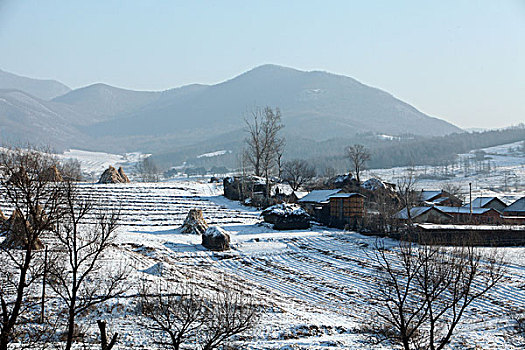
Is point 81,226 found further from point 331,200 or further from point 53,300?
point 331,200

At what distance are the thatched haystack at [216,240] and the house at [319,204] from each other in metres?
13.0

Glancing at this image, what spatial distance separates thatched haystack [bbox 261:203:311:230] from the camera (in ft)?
124

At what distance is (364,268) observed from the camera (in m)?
25.9

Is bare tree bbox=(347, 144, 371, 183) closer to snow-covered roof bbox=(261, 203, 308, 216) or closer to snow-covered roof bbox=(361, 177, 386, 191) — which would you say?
snow-covered roof bbox=(361, 177, 386, 191)

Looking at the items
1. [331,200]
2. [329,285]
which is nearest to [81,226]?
[329,285]

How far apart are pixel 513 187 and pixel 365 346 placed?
13042cm

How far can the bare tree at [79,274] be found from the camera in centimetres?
1257

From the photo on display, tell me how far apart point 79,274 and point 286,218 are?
20703 mm

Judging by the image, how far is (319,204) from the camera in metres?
47.2

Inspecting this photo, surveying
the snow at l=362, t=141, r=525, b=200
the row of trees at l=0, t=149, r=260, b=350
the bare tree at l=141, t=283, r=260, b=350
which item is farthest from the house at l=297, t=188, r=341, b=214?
the snow at l=362, t=141, r=525, b=200

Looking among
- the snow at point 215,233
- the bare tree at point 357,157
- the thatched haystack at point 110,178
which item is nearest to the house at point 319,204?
the bare tree at point 357,157

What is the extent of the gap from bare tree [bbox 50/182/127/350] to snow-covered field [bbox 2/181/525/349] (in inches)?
41.5

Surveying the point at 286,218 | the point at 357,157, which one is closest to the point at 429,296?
the point at 286,218

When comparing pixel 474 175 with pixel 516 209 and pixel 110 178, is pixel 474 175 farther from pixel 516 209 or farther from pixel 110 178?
pixel 110 178
